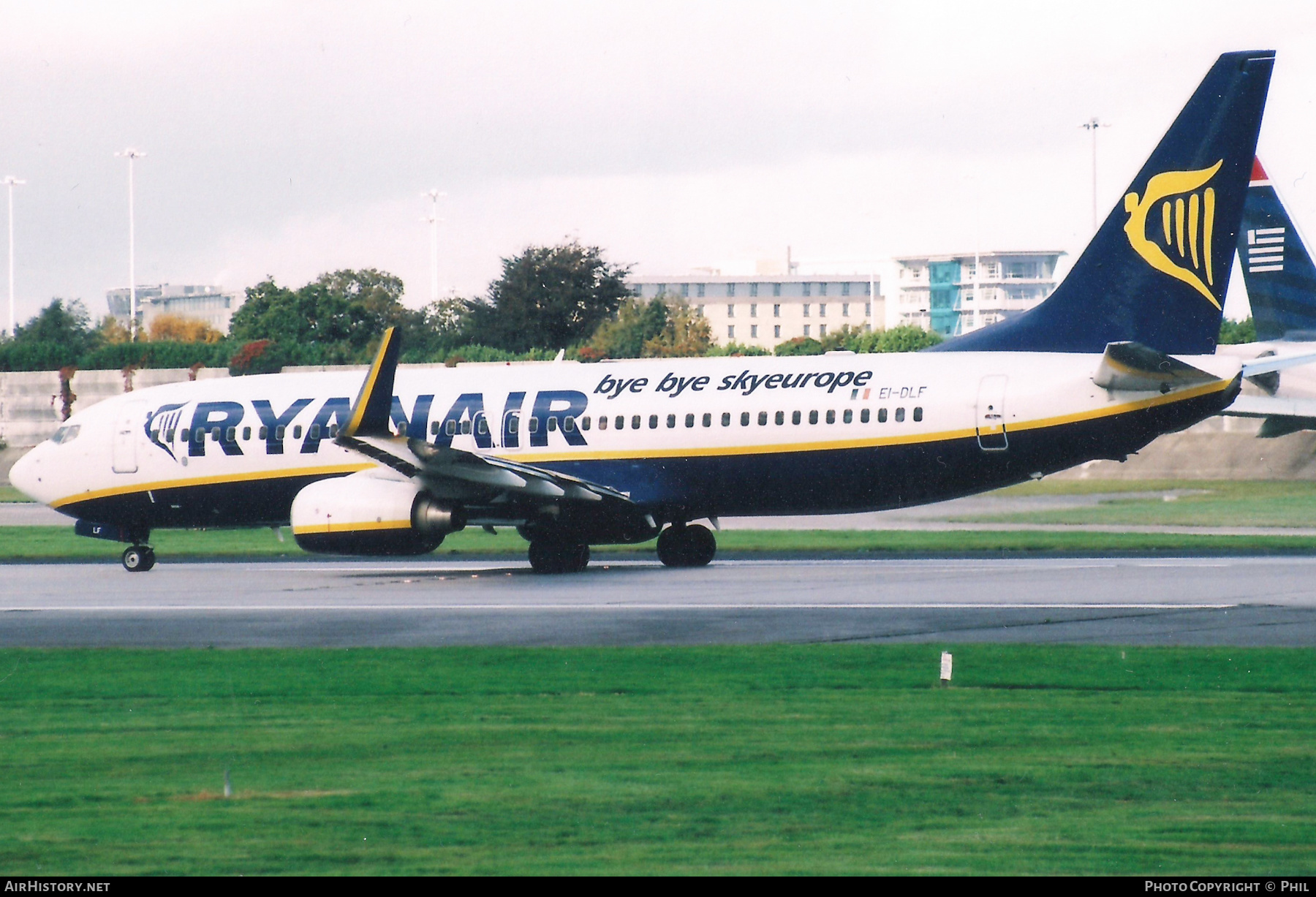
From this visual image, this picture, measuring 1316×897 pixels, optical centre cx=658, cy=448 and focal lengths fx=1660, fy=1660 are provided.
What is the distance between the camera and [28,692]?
15.9m

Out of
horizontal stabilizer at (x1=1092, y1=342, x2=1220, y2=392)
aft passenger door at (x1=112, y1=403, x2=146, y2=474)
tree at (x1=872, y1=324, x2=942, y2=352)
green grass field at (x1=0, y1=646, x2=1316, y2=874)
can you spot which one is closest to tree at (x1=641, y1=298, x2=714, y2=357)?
tree at (x1=872, y1=324, x2=942, y2=352)

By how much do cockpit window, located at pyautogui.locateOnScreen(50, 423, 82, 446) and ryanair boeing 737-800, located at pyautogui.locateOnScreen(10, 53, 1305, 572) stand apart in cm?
149

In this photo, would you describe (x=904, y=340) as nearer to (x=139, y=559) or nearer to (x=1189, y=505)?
(x=1189, y=505)

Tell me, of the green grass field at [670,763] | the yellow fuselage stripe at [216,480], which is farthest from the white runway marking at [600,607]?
the yellow fuselage stripe at [216,480]

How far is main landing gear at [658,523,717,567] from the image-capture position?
107 ft

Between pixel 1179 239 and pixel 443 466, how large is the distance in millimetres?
13389

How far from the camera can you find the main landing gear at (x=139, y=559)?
33.8m

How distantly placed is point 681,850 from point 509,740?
4.08 m

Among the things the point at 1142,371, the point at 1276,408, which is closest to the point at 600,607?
the point at 1142,371

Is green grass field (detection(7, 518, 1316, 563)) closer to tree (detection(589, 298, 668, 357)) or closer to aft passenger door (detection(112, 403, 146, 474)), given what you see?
aft passenger door (detection(112, 403, 146, 474))

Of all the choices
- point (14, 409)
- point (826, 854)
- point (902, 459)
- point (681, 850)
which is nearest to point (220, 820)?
point (681, 850)

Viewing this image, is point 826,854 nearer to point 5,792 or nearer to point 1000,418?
point 5,792
